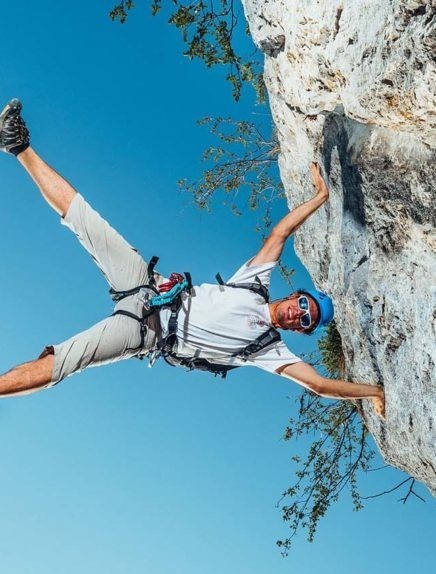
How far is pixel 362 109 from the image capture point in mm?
6863

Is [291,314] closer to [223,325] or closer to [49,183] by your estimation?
[223,325]

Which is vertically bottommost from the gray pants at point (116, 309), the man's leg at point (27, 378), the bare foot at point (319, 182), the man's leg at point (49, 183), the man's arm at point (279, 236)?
the man's leg at point (27, 378)

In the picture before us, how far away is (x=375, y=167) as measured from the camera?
777cm

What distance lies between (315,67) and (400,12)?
2.71 metres

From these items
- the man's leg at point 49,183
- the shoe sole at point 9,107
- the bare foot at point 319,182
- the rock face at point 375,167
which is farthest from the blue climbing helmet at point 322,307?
the shoe sole at point 9,107

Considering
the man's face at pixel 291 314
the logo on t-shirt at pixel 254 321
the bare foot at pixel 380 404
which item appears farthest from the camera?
the bare foot at pixel 380 404

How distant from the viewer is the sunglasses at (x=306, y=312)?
8.02 metres

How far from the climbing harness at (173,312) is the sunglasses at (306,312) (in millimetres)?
473

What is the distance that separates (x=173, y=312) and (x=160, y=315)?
0.21 meters

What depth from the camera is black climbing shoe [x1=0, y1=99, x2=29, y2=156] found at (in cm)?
768

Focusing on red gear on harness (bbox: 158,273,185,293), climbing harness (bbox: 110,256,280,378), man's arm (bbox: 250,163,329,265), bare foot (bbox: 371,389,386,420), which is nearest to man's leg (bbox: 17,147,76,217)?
climbing harness (bbox: 110,256,280,378)

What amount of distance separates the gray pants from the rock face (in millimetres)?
2966

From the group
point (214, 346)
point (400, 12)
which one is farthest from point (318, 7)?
point (214, 346)

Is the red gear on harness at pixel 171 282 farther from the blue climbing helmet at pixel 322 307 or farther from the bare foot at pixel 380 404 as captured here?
the bare foot at pixel 380 404
